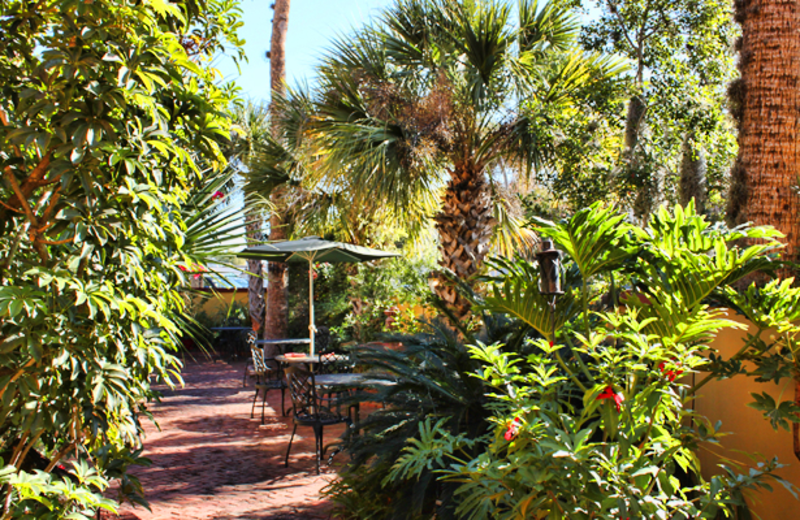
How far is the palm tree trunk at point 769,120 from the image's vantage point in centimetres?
362

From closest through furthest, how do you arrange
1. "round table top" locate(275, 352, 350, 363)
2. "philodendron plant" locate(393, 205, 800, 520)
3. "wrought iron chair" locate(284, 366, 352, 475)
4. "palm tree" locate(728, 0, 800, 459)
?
"philodendron plant" locate(393, 205, 800, 520) < "palm tree" locate(728, 0, 800, 459) < "wrought iron chair" locate(284, 366, 352, 475) < "round table top" locate(275, 352, 350, 363)

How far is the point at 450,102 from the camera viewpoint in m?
6.21

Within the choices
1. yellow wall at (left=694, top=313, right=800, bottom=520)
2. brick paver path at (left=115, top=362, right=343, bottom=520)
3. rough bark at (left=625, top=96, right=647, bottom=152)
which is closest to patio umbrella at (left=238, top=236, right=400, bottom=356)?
brick paver path at (left=115, top=362, right=343, bottom=520)

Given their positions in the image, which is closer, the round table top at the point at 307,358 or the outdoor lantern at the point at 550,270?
the outdoor lantern at the point at 550,270

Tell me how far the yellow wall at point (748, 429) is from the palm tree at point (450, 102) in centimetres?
322

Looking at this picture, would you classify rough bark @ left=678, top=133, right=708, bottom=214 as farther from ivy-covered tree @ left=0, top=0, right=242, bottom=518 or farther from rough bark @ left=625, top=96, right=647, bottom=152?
ivy-covered tree @ left=0, top=0, right=242, bottom=518

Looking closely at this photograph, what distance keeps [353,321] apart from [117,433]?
7.68m

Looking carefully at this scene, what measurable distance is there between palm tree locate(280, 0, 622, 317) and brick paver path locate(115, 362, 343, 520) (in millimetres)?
2504

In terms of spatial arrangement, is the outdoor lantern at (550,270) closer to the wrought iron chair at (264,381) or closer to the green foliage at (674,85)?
the green foliage at (674,85)

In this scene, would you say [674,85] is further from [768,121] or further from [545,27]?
[768,121]

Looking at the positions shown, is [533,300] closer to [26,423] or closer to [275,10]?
[26,423]

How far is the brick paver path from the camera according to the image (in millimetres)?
4070

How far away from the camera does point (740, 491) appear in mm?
1901

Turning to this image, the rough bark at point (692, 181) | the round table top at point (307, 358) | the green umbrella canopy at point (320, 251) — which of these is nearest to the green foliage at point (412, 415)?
the round table top at point (307, 358)
